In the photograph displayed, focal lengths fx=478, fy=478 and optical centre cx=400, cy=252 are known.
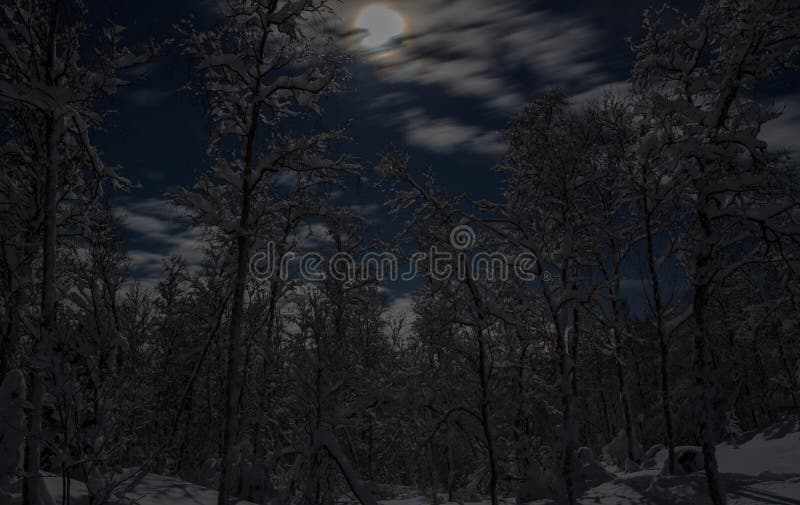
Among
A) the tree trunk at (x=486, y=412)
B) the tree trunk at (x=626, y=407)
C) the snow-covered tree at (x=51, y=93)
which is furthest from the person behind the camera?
the tree trunk at (x=626, y=407)

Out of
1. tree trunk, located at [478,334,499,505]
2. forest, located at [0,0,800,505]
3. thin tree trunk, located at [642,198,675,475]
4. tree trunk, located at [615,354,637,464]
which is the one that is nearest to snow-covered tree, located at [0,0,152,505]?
forest, located at [0,0,800,505]

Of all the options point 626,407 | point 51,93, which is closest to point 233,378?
point 51,93

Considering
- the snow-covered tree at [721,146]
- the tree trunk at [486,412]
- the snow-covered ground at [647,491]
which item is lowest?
the snow-covered ground at [647,491]

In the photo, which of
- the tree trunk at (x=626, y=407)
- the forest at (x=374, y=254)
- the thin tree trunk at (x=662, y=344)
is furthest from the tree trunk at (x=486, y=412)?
the tree trunk at (x=626, y=407)

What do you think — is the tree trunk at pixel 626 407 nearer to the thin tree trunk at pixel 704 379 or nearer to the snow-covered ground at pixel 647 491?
the snow-covered ground at pixel 647 491

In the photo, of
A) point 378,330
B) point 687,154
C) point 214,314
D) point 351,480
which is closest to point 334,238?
point 214,314

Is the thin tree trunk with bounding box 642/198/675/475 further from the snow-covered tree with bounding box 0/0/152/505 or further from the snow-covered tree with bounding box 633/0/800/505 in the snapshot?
the snow-covered tree with bounding box 0/0/152/505

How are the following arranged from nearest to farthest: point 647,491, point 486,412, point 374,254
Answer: point 486,412
point 647,491
point 374,254

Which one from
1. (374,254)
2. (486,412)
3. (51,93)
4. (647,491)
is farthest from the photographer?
(374,254)

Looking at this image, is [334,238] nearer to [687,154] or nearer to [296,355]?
[296,355]

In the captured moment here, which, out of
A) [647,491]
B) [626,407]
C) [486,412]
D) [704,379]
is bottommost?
[647,491]

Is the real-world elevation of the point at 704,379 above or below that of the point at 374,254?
below

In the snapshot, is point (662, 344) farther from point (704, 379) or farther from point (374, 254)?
point (374, 254)

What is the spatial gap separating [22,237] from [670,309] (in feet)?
48.2
